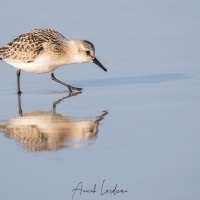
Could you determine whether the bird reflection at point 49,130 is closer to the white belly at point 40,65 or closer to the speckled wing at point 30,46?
the white belly at point 40,65

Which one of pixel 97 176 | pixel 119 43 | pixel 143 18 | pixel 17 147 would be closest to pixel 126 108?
pixel 17 147

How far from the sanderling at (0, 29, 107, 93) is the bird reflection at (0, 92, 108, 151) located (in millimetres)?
1846

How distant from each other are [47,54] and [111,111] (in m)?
2.45

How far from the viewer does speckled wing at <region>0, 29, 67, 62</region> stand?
12633 mm

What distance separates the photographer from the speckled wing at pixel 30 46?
12.6 m

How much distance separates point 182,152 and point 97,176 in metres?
1.14

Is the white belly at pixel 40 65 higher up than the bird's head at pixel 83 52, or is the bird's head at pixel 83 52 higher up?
the bird's head at pixel 83 52

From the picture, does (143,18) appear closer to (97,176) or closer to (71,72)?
(71,72)

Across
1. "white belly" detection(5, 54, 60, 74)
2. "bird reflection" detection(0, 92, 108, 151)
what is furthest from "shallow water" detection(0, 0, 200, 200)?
"white belly" detection(5, 54, 60, 74)

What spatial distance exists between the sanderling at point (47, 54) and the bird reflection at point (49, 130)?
185 centimetres

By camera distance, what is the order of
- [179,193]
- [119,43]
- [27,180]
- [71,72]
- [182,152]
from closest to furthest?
1. [179,193]
2. [27,180]
3. [182,152]
4. [71,72]
5. [119,43]

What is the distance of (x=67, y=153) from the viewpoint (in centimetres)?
853
